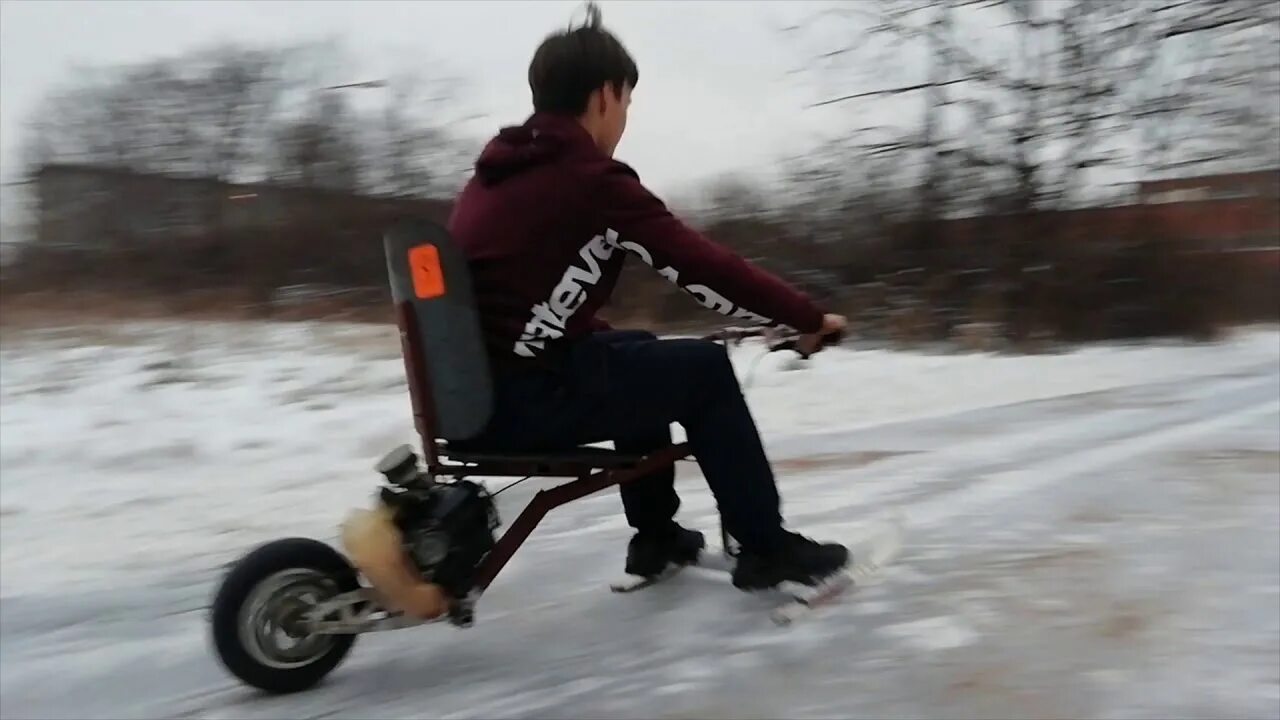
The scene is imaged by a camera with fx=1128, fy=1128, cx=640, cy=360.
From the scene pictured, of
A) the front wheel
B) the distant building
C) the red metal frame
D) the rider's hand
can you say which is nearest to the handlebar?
the rider's hand

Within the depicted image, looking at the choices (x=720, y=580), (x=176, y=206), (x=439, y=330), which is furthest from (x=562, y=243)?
(x=176, y=206)

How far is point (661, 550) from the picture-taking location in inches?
138

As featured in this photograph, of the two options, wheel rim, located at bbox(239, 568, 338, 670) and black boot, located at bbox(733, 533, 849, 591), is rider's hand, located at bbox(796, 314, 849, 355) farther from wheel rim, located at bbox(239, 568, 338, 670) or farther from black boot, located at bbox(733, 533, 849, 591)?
wheel rim, located at bbox(239, 568, 338, 670)

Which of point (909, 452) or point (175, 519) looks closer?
point (175, 519)

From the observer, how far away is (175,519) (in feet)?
14.9

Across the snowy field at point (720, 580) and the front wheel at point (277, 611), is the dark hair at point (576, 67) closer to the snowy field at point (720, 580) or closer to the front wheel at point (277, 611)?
the front wheel at point (277, 611)

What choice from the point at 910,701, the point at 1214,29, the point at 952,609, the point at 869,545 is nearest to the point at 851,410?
the point at 869,545

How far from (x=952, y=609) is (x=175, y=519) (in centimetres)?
307

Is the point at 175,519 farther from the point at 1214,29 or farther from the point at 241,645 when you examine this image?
the point at 1214,29

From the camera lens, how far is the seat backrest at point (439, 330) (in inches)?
108

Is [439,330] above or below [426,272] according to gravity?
below

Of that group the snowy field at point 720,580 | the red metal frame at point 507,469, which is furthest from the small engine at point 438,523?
the snowy field at point 720,580

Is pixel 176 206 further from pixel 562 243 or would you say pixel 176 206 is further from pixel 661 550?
pixel 562 243

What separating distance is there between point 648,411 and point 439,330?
57 cm
